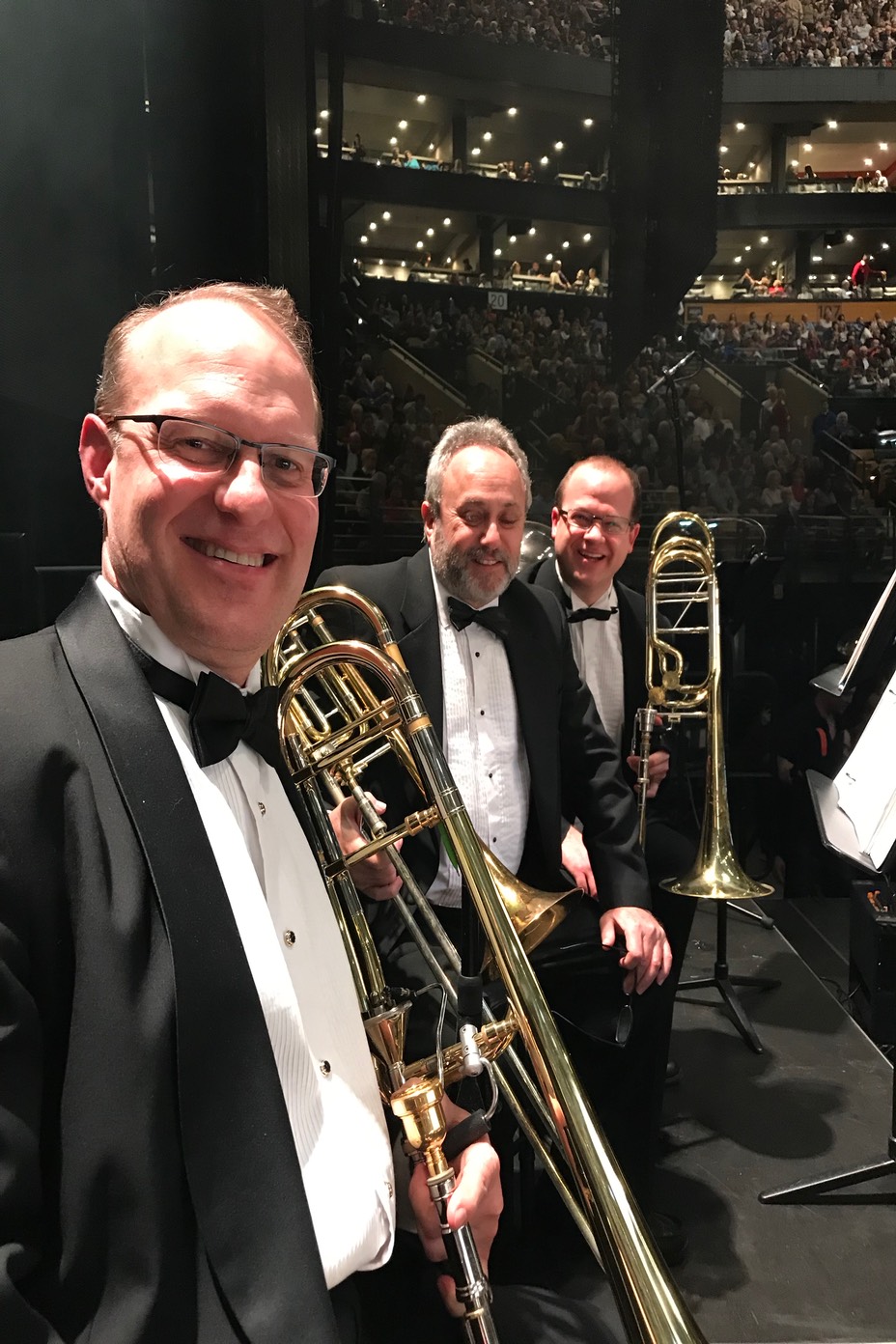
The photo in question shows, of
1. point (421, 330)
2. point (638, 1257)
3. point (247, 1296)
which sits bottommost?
point (638, 1257)

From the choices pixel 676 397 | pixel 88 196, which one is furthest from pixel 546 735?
pixel 676 397

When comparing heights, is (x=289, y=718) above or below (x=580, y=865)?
above

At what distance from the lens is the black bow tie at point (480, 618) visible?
8.43 ft

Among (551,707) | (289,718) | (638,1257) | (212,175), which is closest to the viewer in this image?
(638,1257)

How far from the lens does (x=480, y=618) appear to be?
2572mm

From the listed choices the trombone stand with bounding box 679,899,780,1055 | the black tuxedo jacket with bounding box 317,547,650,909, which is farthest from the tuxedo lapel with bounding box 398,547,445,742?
the trombone stand with bounding box 679,899,780,1055

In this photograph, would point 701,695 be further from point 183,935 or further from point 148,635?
point 183,935

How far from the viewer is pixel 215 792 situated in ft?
3.61

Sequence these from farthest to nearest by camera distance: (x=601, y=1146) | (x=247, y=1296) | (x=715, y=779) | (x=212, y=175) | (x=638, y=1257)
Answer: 1. (x=715, y=779)
2. (x=212, y=175)
3. (x=601, y=1146)
4. (x=638, y=1257)
5. (x=247, y=1296)

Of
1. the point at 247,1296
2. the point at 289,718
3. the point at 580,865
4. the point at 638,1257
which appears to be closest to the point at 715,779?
the point at 580,865

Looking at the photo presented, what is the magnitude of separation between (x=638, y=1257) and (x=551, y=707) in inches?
62.8

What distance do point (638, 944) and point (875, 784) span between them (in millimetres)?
640

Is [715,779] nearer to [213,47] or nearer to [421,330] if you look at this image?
[421,330]

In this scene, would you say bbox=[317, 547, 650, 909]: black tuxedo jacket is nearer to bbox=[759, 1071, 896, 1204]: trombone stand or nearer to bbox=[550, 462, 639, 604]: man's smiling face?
bbox=[550, 462, 639, 604]: man's smiling face
